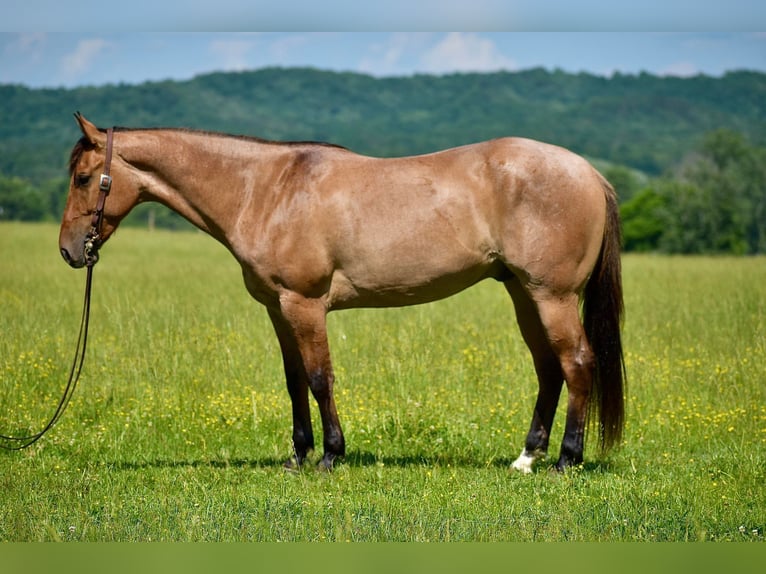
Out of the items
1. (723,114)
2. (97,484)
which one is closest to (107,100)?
(723,114)

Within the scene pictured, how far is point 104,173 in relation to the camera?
19.9 ft

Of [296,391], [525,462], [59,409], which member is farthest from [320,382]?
[59,409]

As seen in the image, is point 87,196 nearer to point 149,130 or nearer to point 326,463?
point 149,130

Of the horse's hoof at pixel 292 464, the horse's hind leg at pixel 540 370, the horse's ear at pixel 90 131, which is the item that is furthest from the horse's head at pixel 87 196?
the horse's hind leg at pixel 540 370

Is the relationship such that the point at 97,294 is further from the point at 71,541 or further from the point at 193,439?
the point at 71,541

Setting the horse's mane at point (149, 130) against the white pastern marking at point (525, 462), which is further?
the white pastern marking at point (525, 462)

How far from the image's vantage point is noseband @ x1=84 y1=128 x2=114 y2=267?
239 inches

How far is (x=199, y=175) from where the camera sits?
6250 millimetres

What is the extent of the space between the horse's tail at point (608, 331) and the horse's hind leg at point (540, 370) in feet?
1.14

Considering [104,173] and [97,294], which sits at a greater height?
[104,173]

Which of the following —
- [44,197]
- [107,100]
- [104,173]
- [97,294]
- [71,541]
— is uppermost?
[107,100]

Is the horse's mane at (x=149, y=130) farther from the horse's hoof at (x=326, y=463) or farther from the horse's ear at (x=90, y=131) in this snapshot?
the horse's hoof at (x=326, y=463)

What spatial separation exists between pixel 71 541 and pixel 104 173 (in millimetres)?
2688

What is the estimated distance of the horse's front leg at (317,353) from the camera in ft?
19.7
